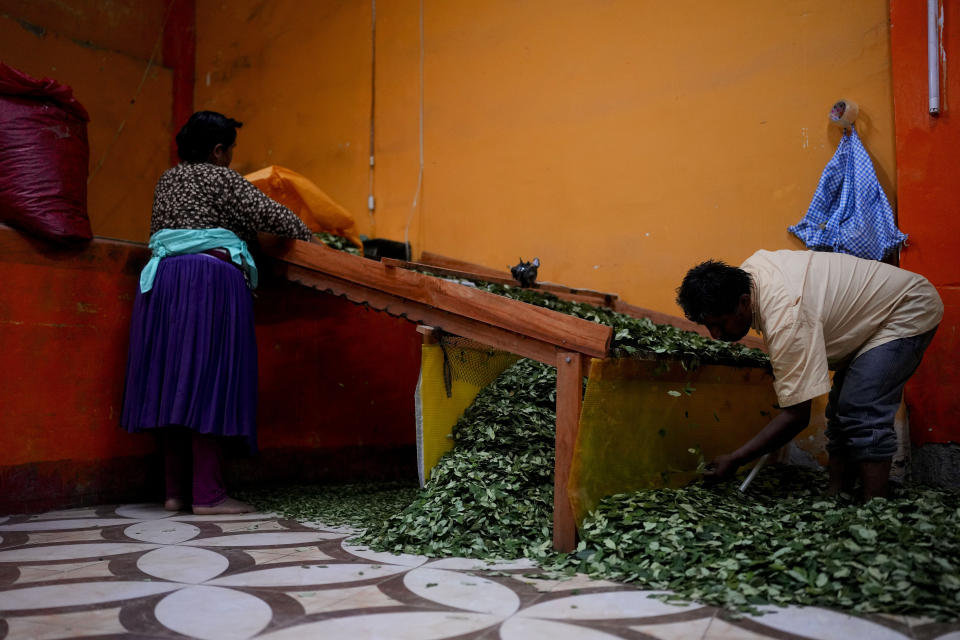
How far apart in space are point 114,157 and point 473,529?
497cm

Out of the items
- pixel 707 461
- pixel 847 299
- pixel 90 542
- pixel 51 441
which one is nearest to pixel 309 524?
pixel 90 542

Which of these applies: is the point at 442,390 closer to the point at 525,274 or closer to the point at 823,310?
the point at 525,274

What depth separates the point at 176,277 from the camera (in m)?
2.93

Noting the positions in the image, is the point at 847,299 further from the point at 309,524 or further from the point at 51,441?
the point at 51,441

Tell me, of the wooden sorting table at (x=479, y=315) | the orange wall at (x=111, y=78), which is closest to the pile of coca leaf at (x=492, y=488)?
the wooden sorting table at (x=479, y=315)

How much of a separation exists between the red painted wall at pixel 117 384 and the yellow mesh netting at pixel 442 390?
109 cm

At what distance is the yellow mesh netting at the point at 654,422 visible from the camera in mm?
2164

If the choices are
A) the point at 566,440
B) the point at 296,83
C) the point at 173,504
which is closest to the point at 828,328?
the point at 566,440

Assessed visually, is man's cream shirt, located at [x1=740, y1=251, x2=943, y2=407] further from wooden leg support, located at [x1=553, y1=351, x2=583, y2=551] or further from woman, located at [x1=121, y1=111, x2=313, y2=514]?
woman, located at [x1=121, y1=111, x2=313, y2=514]

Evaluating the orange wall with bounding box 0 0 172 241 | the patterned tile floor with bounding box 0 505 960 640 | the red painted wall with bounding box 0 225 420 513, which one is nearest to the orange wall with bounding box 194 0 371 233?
the orange wall with bounding box 0 0 172 241

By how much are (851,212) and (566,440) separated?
1.79m

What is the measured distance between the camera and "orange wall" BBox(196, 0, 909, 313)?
10.8 feet

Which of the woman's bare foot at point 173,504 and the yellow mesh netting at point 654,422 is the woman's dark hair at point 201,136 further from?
the yellow mesh netting at point 654,422

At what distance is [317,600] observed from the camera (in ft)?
5.55
